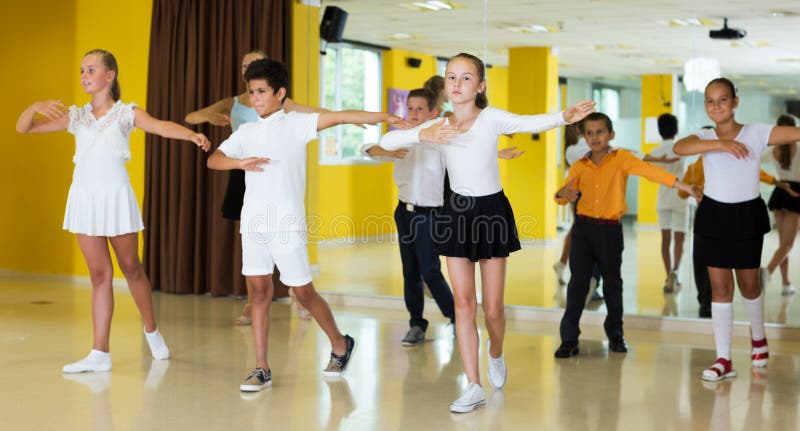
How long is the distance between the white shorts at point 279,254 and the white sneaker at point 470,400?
2.93 ft

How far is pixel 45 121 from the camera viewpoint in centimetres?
480

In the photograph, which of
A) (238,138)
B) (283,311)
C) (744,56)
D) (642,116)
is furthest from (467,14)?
(238,138)

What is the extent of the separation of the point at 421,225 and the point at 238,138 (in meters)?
1.29

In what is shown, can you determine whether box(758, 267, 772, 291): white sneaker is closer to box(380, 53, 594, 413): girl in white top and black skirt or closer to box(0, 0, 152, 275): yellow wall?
box(380, 53, 594, 413): girl in white top and black skirt

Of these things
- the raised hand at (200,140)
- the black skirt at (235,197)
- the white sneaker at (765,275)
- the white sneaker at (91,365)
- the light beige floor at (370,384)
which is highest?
the raised hand at (200,140)

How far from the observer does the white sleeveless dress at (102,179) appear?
4648 millimetres

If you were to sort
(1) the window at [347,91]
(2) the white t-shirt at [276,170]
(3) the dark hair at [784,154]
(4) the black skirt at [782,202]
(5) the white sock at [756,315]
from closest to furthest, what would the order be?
(2) the white t-shirt at [276,170], (5) the white sock at [756,315], (3) the dark hair at [784,154], (4) the black skirt at [782,202], (1) the window at [347,91]

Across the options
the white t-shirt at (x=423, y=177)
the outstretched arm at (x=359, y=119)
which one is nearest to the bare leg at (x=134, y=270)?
the outstretched arm at (x=359, y=119)

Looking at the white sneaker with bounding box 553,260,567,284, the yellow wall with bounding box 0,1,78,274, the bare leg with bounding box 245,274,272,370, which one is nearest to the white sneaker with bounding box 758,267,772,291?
the white sneaker with bounding box 553,260,567,284

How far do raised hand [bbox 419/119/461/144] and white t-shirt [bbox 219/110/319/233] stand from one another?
0.61 m

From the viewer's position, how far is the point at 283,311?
682cm

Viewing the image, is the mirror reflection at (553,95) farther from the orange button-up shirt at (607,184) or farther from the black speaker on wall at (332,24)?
the orange button-up shirt at (607,184)

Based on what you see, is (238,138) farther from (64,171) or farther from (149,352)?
(64,171)

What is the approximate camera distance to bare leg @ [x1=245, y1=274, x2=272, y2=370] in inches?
173
